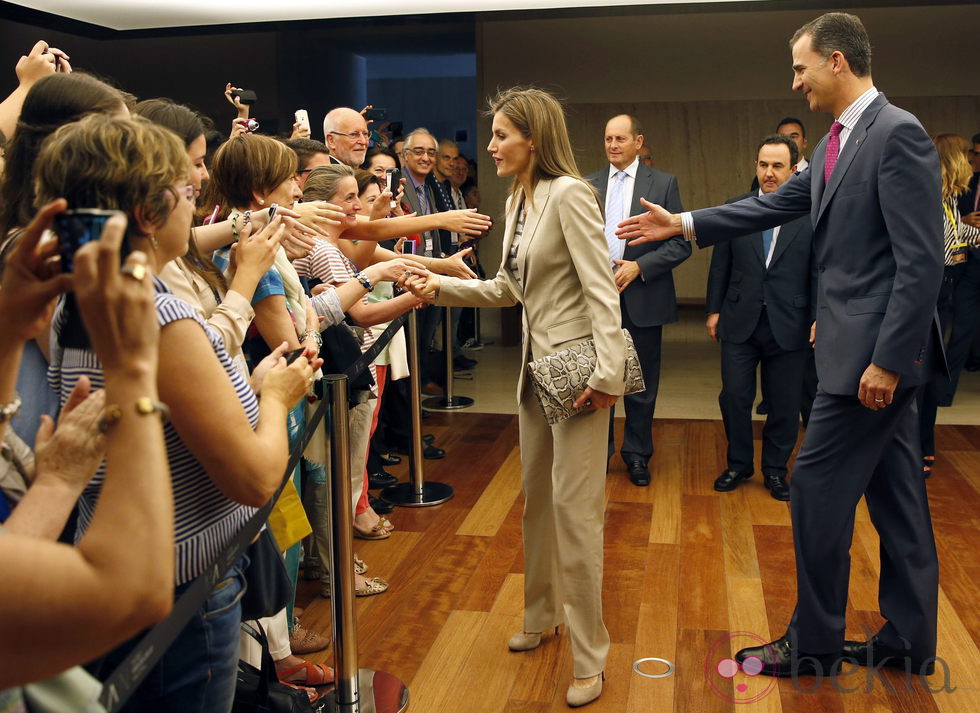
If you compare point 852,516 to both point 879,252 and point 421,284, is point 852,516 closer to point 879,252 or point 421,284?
point 879,252

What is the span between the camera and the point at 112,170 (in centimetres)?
132

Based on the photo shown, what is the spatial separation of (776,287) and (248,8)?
4.45m

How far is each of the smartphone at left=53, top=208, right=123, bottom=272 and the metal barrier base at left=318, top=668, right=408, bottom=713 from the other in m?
1.87

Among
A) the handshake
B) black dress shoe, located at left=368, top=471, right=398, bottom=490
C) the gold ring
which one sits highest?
the gold ring

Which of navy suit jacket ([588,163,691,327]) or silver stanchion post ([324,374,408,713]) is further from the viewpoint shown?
navy suit jacket ([588,163,691,327])

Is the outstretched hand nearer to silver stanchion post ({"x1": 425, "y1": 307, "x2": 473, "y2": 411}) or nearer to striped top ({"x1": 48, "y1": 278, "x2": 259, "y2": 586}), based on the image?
striped top ({"x1": 48, "y1": 278, "x2": 259, "y2": 586})

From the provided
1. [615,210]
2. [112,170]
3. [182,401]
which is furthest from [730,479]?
[112,170]

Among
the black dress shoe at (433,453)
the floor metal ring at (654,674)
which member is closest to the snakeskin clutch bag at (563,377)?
the floor metal ring at (654,674)

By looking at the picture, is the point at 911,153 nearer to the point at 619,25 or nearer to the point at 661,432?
the point at 661,432

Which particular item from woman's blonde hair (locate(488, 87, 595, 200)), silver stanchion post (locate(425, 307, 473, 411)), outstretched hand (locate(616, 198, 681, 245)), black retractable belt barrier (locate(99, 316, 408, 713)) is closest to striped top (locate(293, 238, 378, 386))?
woman's blonde hair (locate(488, 87, 595, 200))

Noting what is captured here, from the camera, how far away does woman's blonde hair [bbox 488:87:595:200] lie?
2.80 metres

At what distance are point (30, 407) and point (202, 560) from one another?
0.42 meters

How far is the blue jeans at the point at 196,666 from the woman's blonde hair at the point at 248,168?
1.42 metres

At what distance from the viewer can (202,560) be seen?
60.3 inches
